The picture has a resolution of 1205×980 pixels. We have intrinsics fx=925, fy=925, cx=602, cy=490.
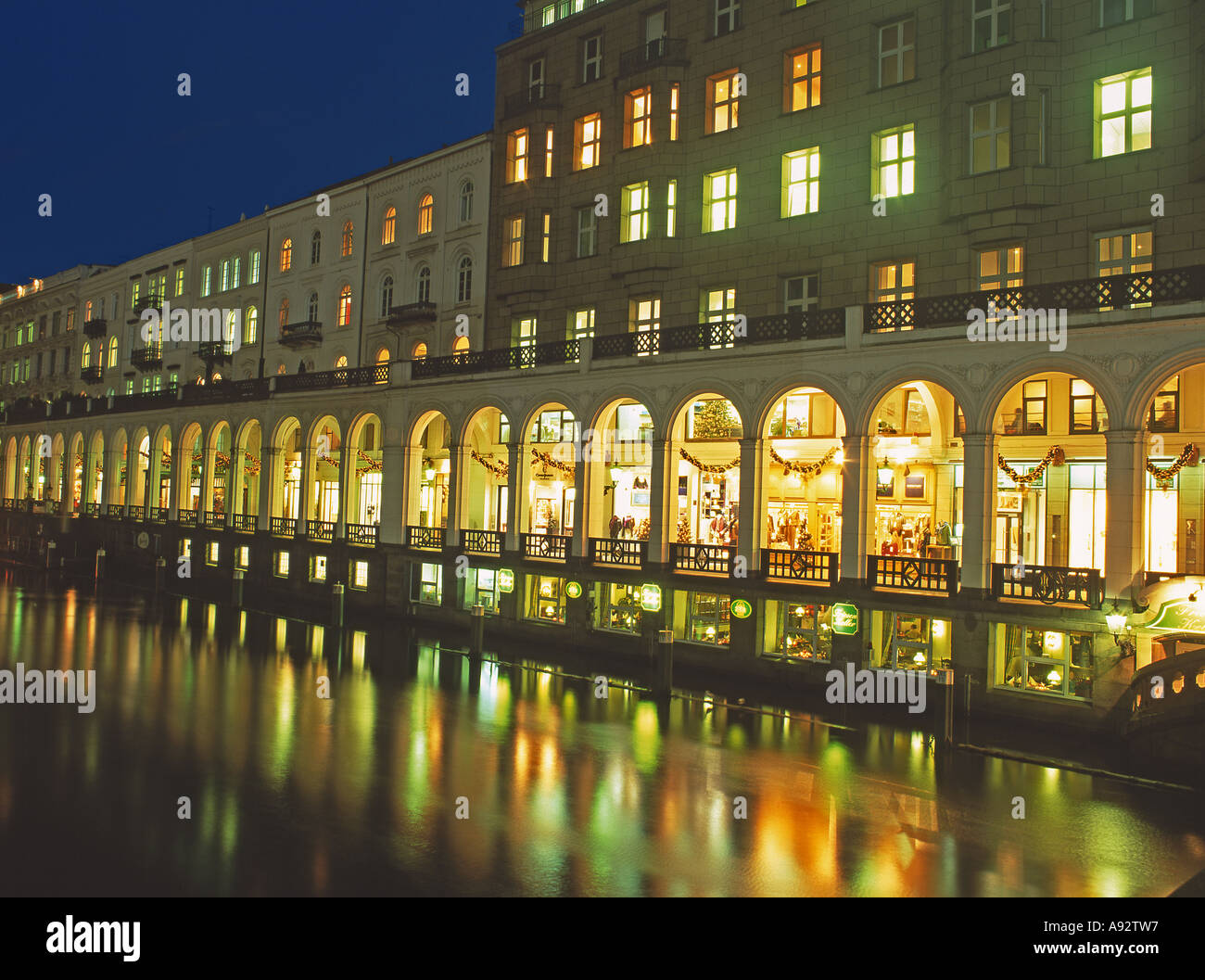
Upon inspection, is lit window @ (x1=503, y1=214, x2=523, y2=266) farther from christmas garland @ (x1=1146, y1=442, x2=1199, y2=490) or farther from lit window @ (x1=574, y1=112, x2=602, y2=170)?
christmas garland @ (x1=1146, y1=442, x2=1199, y2=490)

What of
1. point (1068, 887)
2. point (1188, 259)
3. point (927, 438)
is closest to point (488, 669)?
point (927, 438)

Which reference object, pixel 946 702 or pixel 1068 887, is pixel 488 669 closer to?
pixel 946 702

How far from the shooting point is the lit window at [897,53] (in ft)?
85.2

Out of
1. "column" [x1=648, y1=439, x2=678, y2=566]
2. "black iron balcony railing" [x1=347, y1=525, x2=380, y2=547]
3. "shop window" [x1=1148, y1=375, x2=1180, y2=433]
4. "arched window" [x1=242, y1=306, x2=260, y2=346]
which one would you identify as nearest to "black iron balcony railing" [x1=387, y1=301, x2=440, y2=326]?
"black iron balcony railing" [x1=347, y1=525, x2=380, y2=547]

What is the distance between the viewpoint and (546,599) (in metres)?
30.7

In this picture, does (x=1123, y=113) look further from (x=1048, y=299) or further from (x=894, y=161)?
(x=894, y=161)

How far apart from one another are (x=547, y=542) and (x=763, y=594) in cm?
839

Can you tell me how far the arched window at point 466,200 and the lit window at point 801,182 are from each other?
14289 mm

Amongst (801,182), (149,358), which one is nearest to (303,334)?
(149,358)

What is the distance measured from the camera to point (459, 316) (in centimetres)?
3719

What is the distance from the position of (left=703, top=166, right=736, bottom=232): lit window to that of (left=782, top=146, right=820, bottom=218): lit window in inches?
73.0

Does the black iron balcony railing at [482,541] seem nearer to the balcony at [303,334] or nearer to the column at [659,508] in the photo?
the column at [659,508]

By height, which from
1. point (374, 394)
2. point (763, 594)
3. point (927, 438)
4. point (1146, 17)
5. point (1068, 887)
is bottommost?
point (1068, 887)

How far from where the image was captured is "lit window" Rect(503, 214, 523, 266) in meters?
35.5
